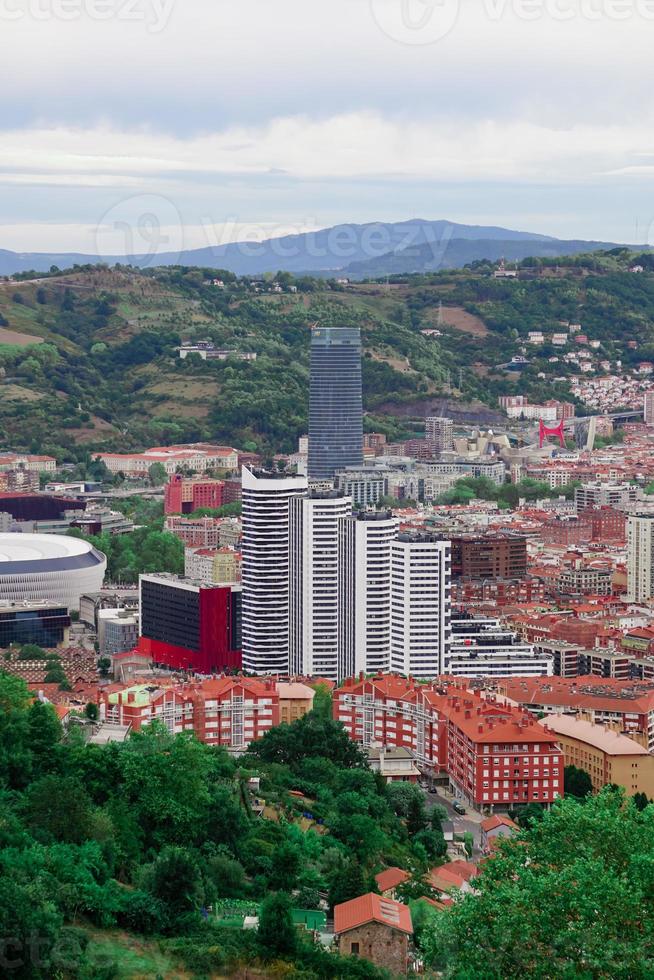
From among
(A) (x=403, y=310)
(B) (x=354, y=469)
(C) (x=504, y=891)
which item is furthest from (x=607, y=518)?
(C) (x=504, y=891)

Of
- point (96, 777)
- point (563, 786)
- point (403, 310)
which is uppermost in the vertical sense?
Result: point (403, 310)

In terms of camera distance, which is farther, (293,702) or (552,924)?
(293,702)

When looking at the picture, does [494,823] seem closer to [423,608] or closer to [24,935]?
[423,608]

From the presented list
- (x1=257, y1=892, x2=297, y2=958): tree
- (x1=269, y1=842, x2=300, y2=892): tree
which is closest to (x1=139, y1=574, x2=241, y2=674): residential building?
(x1=269, y1=842, x2=300, y2=892): tree

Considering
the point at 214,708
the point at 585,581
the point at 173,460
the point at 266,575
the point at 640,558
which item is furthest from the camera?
the point at 173,460

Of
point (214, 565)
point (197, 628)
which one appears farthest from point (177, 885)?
point (214, 565)

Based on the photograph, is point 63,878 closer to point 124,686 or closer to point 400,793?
point 400,793

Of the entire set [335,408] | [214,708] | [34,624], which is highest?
[335,408]
